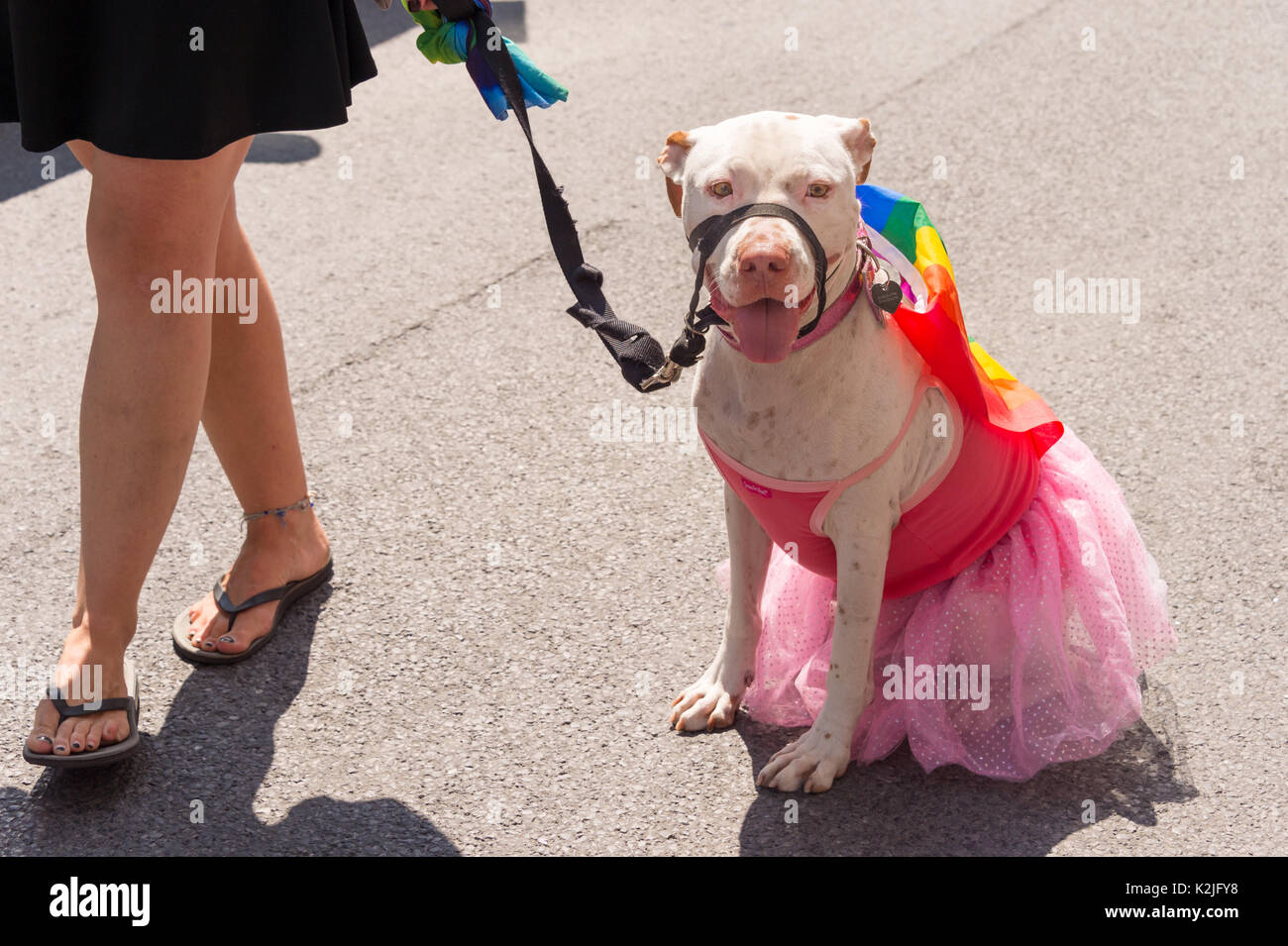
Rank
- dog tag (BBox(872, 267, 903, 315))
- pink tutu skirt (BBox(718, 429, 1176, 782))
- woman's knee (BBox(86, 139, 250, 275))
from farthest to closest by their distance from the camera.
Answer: pink tutu skirt (BBox(718, 429, 1176, 782)) → woman's knee (BBox(86, 139, 250, 275)) → dog tag (BBox(872, 267, 903, 315))

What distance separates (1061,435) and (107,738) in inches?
76.7

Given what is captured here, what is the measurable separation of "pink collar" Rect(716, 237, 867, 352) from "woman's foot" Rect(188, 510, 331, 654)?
1.28m

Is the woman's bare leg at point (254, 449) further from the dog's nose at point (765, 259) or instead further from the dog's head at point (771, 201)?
the dog's nose at point (765, 259)

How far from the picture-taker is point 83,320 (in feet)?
13.9

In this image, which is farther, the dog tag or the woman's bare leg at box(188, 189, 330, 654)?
the woman's bare leg at box(188, 189, 330, 654)

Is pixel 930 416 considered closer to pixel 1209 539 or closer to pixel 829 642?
pixel 829 642

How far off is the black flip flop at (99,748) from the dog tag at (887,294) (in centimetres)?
162

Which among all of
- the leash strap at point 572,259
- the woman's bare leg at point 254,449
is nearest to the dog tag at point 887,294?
the leash strap at point 572,259

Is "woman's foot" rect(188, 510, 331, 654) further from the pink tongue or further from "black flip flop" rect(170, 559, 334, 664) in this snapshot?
the pink tongue

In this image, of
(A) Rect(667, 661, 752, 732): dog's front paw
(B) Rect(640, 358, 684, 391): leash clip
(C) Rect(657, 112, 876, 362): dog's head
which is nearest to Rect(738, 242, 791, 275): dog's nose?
(C) Rect(657, 112, 876, 362): dog's head

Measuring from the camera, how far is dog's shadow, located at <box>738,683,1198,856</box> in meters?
2.49

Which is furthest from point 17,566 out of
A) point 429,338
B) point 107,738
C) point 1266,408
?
A: point 1266,408

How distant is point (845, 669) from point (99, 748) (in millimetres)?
1407

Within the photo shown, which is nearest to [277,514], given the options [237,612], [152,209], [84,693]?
[237,612]
